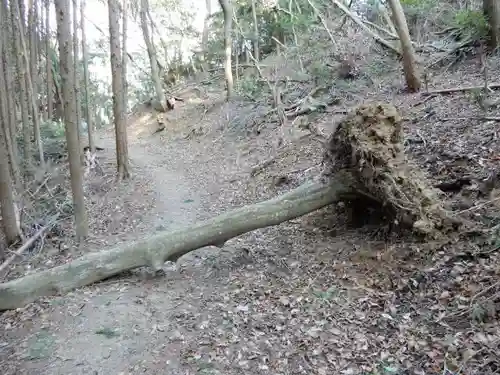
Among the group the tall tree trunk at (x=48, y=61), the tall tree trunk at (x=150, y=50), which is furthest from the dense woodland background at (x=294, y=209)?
the tall tree trunk at (x=150, y=50)

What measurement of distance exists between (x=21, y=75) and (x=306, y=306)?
1390cm

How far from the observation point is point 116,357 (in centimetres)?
482

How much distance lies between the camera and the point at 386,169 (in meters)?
6.19

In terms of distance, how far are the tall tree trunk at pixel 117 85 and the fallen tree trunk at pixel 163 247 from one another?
770 cm

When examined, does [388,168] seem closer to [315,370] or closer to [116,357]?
[315,370]

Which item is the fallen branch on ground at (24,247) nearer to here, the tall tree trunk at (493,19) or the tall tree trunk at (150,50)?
the tall tree trunk at (493,19)

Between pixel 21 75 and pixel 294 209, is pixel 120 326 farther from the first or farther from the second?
pixel 21 75

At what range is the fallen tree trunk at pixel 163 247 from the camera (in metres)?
6.34

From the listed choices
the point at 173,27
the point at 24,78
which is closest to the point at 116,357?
the point at 24,78

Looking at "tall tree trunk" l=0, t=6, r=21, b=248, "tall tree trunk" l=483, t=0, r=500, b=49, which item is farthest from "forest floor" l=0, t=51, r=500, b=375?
"tall tree trunk" l=483, t=0, r=500, b=49

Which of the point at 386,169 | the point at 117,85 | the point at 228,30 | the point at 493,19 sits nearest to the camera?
the point at 386,169

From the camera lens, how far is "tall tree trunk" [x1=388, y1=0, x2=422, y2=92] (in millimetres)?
10852

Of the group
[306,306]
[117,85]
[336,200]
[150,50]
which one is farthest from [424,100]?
[150,50]

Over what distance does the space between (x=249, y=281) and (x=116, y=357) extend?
7.17ft
